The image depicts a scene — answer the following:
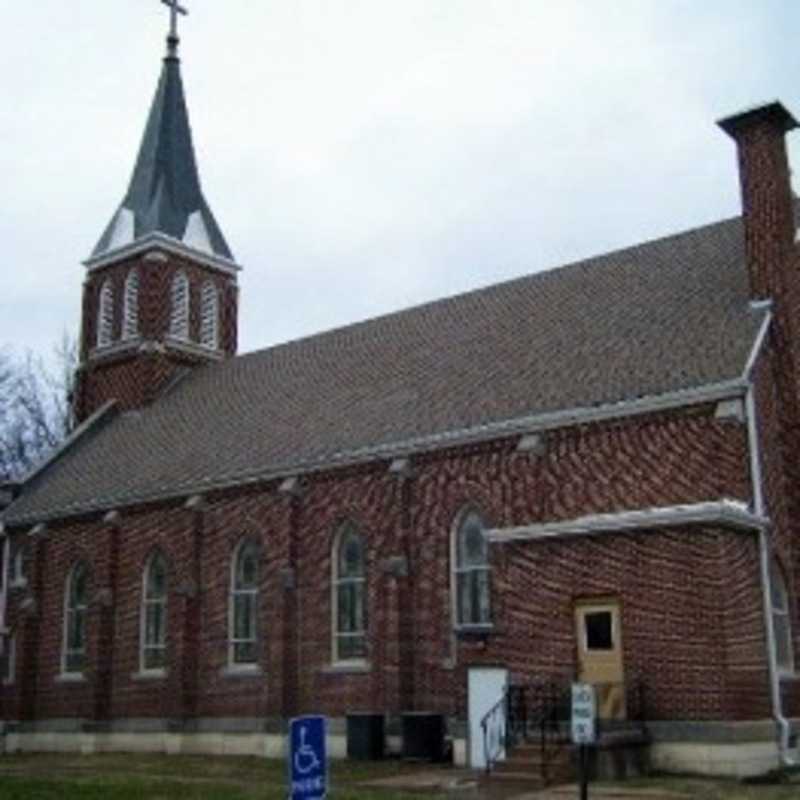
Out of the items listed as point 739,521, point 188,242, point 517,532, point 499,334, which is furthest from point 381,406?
point 188,242

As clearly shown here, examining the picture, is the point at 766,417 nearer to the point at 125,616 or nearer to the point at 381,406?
the point at 381,406

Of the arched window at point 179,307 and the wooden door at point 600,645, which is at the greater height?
the arched window at point 179,307

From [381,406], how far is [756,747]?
1222 cm

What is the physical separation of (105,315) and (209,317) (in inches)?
130

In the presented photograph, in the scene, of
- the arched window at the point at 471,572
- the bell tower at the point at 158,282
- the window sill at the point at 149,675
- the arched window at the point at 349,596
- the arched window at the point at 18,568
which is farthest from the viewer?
the bell tower at the point at 158,282

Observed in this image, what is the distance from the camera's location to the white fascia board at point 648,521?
66.0ft

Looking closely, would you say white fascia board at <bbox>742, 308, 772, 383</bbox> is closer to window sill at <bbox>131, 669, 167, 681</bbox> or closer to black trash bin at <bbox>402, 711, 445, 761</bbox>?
black trash bin at <bbox>402, 711, 445, 761</bbox>

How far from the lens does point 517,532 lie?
877 inches

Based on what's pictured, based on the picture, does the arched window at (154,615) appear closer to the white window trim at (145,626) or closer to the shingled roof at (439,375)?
the white window trim at (145,626)

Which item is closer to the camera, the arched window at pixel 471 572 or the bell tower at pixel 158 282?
the arched window at pixel 471 572

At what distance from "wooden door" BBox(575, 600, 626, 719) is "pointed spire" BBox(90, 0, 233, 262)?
23175 millimetres

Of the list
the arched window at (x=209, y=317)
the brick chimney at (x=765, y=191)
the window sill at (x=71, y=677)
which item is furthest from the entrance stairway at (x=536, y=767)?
the arched window at (x=209, y=317)

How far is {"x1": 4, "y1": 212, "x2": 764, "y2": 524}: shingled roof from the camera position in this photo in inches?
975

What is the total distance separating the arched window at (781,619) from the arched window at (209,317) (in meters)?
23.1
